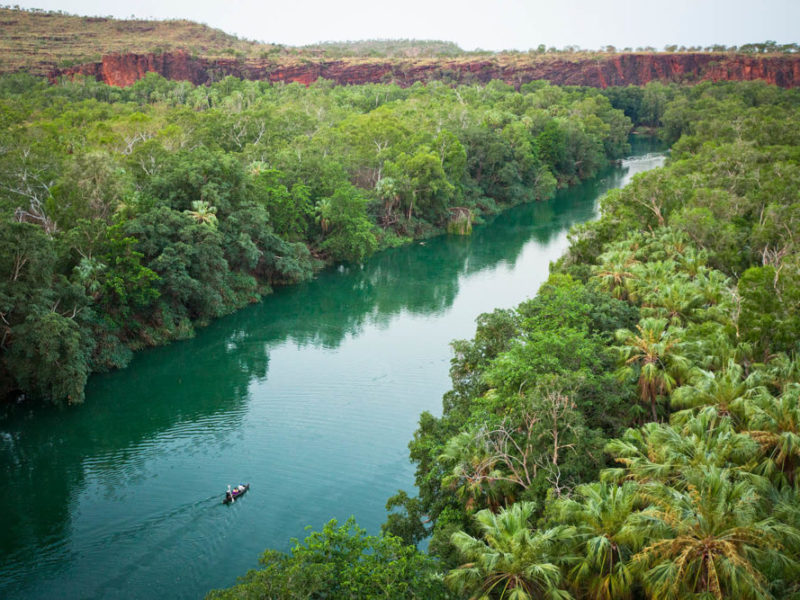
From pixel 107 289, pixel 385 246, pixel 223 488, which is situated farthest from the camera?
pixel 385 246

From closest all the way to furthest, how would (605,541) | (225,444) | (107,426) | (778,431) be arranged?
1. (605,541)
2. (778,431)
3. (225,444)
4. (107,426)

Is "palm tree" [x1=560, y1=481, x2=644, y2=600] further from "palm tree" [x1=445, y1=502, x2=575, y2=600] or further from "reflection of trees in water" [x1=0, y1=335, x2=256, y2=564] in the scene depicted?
"reflection of trees in water" [x1=0, y1=335, x2=256, y2=564]

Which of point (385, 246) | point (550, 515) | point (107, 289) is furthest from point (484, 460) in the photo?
point (385, 246)

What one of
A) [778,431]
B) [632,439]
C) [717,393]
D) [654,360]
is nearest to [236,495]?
[632,439]

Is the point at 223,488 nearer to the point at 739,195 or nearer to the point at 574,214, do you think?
the point at 739,195

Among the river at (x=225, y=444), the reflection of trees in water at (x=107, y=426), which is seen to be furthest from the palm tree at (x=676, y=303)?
the reflection of trees in water at (x=107, y=426)

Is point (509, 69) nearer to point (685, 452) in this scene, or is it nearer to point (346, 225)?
point (346, 225)
